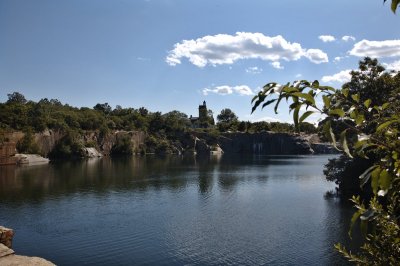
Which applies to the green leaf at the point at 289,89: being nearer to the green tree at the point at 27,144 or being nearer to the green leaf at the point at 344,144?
the green leaf at the point at 344,144

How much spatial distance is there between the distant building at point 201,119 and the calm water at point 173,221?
394 ft

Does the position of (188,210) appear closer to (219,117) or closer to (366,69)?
(366,69)

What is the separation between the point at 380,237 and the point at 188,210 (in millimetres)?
35154

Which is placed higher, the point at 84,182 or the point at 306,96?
the point at 306,96

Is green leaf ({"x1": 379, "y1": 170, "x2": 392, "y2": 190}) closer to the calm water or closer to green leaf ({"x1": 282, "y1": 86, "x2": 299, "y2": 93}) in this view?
green leaf ({"x1": 282, "y1": 86, "x2": 299, "y2": 93})

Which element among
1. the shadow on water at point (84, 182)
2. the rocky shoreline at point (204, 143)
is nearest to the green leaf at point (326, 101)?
the shadow on water at point (84, 182)

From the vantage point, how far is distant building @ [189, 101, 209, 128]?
591 feet

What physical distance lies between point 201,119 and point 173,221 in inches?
5851

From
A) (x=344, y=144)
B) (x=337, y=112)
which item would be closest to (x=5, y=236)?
(x=337, y=112)

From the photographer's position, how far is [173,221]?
35375 mm

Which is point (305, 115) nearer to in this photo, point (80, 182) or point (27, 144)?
point (80, 182)

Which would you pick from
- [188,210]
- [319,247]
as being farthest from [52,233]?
[319,247]

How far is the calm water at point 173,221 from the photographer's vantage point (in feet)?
85.9

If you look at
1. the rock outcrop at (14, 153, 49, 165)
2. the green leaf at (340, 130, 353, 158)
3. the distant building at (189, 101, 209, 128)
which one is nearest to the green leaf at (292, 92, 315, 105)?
the green leaf at (340, 130, 353, 158)
